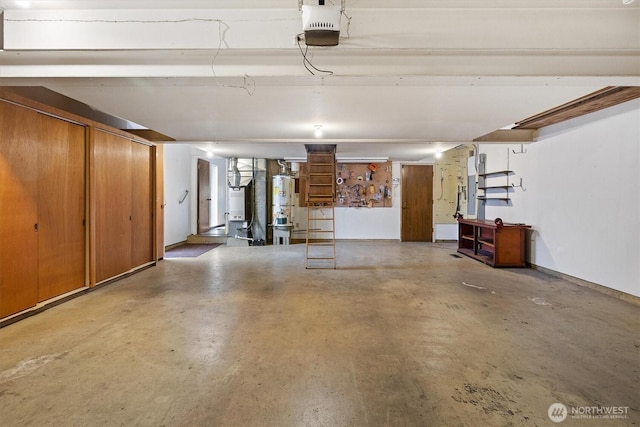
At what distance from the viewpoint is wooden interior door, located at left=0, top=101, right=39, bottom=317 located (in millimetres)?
2682

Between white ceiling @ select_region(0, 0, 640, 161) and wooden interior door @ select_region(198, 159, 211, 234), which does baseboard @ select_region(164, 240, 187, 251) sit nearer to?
wooden interior door @ select_region(198, 159, 211, 234)

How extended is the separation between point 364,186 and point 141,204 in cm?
551

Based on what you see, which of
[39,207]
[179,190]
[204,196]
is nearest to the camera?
[39,207]

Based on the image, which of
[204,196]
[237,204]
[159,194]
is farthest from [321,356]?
[204,196]

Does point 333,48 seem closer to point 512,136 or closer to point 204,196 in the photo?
point 512,136

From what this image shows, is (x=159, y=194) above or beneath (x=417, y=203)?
above

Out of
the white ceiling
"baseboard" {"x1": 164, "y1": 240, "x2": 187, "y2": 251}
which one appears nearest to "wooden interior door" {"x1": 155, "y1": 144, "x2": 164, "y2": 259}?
"baseboard" {"x1": 164, "y1": 240, "x2": 187, "y2": 251}

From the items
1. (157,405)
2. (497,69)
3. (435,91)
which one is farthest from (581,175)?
(157,405)

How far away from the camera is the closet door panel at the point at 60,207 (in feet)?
10.2

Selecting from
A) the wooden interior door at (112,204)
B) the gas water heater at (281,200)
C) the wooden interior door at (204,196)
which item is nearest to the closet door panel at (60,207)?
the wooden interior door at (112,204)

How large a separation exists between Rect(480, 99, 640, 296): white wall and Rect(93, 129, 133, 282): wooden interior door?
651 centimetres

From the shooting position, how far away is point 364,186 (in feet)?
27.5

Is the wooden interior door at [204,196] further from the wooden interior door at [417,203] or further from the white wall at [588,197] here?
the white wall at [588,197]

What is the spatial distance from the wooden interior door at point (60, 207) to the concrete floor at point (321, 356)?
14.6 inches
